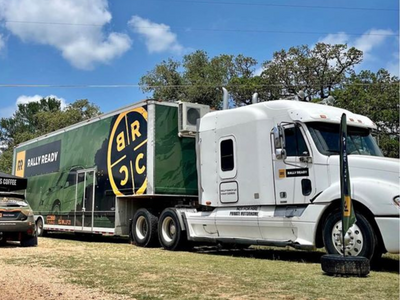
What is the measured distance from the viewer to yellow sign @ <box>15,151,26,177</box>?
63.0 ft

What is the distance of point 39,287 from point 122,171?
271 inches

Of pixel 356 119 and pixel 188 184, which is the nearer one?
pixel 356 119

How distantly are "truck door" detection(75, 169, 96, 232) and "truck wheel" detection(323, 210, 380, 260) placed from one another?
8080mm

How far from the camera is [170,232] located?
11.2 m

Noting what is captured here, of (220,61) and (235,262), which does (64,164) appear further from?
(220,61)

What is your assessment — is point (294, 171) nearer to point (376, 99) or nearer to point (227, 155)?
A: point (227, 155)

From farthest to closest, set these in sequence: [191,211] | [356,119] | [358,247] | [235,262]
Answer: [191,211], [356,119], [235,262], [358,247]

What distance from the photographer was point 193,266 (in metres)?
7.77

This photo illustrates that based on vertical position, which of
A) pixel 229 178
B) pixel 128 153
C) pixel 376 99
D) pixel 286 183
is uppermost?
pixel 376 99

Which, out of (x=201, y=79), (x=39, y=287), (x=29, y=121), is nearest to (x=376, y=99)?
(x=201, y=79)

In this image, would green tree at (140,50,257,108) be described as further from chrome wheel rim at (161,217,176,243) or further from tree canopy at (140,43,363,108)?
chrome wheel rim at (161,217,176,243)

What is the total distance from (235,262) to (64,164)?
30.0ft

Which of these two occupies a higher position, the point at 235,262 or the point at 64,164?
the point at 64,164

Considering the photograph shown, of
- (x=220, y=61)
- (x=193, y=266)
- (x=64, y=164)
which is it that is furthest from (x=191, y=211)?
(x=220, y=61)
